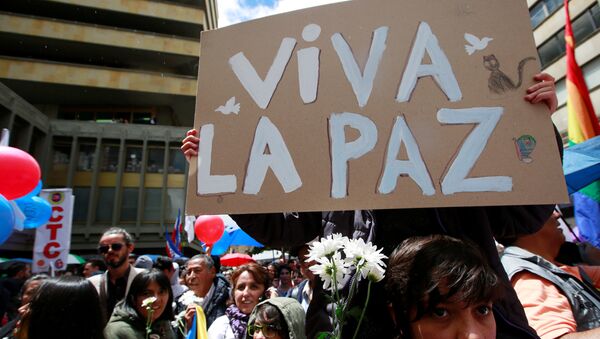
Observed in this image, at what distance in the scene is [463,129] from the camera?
1.23 meters

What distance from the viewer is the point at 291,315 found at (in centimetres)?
240

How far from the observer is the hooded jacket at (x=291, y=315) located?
2.36 metres

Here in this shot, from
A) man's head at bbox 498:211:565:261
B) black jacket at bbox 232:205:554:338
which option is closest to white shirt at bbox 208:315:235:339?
black jacket at bbox 232:205:554:338

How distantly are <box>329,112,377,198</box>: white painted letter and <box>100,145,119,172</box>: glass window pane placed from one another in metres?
23.1

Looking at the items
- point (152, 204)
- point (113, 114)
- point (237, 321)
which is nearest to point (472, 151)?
point (237, 321)

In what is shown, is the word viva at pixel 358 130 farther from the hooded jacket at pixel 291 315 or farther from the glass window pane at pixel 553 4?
the glass window pane at pixel 553 4

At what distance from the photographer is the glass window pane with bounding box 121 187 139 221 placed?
70.0 feet

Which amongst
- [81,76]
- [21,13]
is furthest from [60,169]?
[21,13]

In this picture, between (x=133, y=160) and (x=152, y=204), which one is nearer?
(x=152, y=204)

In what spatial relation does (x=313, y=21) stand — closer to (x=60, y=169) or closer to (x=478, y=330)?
(x=478, y=330)

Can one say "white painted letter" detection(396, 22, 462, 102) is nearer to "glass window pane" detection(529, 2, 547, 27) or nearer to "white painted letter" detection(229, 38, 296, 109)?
"white painted letter" detection(229, 38, 296, 109)

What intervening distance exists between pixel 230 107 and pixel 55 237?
7.23 metres

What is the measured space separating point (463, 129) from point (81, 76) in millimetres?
24698

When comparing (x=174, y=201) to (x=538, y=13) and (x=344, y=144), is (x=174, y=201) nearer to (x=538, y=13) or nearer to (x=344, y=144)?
(x=538, y=13)
